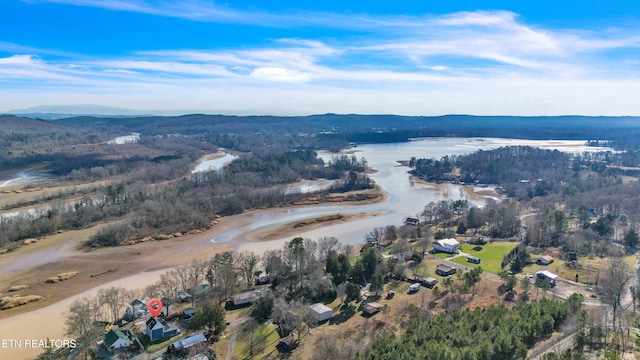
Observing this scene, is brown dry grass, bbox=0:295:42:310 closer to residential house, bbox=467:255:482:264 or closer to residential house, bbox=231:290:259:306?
residential house, bbox=231:290:259:306

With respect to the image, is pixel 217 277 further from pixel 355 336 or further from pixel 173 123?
pixel 173 123

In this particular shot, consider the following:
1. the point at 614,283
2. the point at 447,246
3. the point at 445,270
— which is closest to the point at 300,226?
the point at 447,246

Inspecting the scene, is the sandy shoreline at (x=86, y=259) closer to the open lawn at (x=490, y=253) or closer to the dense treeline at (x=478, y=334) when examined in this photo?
the open lawn at (x=490, y=253)

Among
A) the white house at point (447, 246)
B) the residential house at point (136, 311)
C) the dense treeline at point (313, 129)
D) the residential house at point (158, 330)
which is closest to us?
the residential house at point (158, 330)

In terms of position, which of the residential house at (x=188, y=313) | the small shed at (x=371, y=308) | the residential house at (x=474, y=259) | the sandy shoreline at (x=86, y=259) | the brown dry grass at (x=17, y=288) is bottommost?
the brown dry grass at (x=17, y=288)

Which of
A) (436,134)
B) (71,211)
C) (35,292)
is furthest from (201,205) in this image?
(436,134)

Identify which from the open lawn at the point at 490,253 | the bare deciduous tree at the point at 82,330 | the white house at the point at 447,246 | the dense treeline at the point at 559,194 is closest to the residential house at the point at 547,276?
the open lawn at the point at 490,253

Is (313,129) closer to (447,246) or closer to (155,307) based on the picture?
(447,246)
